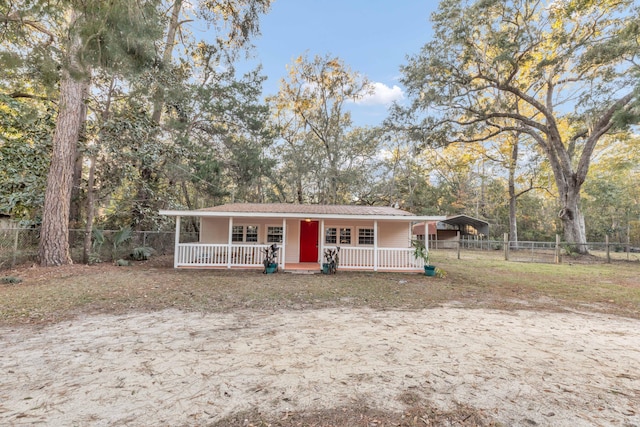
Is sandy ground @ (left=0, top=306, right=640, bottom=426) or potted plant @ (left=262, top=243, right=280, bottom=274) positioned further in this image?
potted plant @ (left=262, top=243, right=280, bottom=274)

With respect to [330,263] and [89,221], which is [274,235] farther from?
[89,221]

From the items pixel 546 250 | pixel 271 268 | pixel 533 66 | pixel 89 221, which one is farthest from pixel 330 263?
pixel 546 250

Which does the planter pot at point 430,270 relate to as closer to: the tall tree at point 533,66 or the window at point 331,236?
the window at point 331,236

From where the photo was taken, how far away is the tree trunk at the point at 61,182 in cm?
829

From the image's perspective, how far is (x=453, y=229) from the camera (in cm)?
2800

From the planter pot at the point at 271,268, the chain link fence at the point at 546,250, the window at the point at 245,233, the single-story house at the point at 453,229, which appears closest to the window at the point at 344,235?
the planter pot at the point at 271,268

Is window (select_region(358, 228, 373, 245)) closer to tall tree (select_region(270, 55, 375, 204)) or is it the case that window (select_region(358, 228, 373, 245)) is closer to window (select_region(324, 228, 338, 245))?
window (select_region(324, 228, 338, 245))

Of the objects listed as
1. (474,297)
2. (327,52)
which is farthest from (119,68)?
(327,52)

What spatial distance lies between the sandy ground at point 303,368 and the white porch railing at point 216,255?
529 cm

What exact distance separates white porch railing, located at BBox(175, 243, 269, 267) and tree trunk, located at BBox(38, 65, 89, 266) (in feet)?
10.6

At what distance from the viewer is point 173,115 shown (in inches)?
503

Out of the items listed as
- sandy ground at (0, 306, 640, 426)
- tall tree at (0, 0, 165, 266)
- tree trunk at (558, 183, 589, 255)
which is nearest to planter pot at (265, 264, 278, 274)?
sandy ground at (0, 306, 640, 426)

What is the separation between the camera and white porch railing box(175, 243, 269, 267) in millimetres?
9867

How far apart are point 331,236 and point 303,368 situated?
8.91 metres
